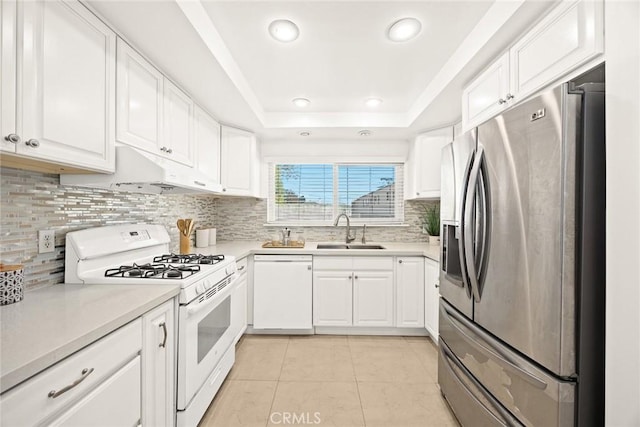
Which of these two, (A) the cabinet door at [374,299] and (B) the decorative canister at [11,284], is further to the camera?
(A) the cabinet door at [374,299]

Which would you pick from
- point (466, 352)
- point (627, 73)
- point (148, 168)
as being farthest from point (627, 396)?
point (148, 168)

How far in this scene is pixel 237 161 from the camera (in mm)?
3115

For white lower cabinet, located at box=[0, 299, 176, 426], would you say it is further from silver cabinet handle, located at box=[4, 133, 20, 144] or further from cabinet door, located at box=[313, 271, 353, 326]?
cabinet door, located at box=[313, 271, 353, 326]

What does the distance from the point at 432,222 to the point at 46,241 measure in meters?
3.33

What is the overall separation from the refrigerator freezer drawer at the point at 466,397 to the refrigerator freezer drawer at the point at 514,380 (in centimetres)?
4

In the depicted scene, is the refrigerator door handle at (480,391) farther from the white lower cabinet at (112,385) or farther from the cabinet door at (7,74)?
the cabinet door at (7,74)

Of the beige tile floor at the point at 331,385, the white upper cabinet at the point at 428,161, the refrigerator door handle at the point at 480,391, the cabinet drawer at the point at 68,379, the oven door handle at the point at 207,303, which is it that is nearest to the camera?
the cabinet drawer at the point at 68,379

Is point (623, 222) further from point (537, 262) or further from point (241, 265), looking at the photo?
point (241, 265)

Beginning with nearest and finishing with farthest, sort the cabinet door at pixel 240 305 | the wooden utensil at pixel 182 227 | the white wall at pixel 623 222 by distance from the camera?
the white wall at pixel 623 222
the cabinet door at pixel 240 305
the wooden utensil at pixel 182 227

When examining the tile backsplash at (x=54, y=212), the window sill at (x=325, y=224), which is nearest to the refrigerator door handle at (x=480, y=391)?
the window sill at (x=325, y=224)

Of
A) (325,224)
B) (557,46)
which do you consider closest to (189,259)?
(325,224)

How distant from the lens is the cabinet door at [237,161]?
305 cm

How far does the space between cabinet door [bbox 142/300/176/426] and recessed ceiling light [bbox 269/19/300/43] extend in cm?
162

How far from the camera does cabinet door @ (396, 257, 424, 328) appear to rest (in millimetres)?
2916
